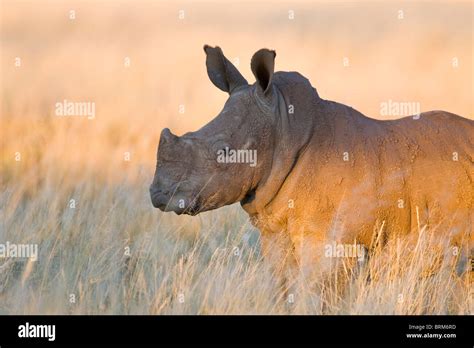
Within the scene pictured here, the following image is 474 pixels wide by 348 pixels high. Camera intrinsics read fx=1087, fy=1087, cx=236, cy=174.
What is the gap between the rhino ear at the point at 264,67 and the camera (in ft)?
25.0

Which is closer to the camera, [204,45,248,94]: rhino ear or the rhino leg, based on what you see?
the rhino leg

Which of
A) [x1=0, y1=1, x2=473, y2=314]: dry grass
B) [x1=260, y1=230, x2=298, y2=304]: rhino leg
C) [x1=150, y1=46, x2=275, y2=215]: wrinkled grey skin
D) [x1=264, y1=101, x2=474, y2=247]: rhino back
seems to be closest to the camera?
[x1=150, y1=46, x2=275, y2=215]: wrinkled grey skin

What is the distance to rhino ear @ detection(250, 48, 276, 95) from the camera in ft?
25.0

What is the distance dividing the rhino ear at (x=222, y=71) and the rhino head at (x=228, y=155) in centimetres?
Answer: 27

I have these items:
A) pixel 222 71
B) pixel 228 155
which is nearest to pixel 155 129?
pixel 222 71

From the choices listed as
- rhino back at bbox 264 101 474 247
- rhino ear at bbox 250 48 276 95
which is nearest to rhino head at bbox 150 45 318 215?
rhino ear at bbox 250 48 276 95

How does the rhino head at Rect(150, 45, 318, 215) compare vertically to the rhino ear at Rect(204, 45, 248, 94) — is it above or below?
below

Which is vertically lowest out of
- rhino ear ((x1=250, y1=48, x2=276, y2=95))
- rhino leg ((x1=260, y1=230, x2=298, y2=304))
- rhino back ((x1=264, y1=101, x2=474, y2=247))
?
rhino leg ((x1=260, y1=230, x2=298, y2=304))

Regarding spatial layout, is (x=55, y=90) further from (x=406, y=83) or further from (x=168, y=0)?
(x=168, y=0)

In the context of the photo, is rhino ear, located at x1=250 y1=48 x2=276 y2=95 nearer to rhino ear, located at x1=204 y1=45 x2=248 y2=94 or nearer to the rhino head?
the rhino head

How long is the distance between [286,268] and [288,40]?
43.7 feet

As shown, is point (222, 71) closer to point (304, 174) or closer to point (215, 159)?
point (215, 159)

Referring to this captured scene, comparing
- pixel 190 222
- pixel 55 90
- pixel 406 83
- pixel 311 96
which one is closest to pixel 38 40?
pixel 55 90

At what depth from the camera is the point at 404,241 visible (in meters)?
7.84
